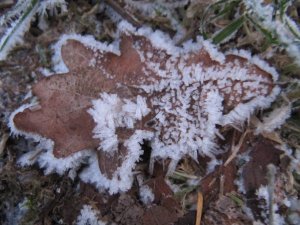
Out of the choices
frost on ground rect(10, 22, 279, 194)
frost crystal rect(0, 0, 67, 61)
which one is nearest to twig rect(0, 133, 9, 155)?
frost on ground rect(10, 22, 279, 194)

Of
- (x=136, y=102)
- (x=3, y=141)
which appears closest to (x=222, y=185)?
(x=136, y=102)

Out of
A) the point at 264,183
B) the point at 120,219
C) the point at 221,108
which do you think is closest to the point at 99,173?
the point at 120,219

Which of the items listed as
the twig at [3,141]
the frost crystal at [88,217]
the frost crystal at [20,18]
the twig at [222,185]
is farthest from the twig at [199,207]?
the frost crystal at [20,18]

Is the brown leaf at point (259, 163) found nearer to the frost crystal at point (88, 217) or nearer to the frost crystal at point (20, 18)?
the frost crystal at point (88, 217)

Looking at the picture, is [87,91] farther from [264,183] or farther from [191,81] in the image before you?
[264,183]

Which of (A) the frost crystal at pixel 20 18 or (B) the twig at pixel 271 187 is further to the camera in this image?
(A) the frost crystal at pixel 20 18

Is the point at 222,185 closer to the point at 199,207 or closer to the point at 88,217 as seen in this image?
the point at 199,207

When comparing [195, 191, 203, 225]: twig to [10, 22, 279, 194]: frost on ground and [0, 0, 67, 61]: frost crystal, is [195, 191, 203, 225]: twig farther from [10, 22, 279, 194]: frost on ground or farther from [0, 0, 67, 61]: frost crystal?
[0, 0, 67, 61]: frost crystal

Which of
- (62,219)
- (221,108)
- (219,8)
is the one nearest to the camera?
(221,108)
